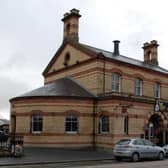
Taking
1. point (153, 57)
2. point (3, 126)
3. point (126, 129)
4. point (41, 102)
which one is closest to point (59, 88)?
point (41, 102)

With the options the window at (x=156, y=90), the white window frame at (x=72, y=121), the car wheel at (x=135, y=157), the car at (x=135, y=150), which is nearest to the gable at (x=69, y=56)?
the white window frame at (x=72, y=121)

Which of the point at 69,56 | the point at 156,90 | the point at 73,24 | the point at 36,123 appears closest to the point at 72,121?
the point at 36,123

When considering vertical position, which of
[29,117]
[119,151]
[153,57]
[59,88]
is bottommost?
[119,151]

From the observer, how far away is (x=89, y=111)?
30609 mm

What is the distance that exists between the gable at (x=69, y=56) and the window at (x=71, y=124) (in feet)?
24.0

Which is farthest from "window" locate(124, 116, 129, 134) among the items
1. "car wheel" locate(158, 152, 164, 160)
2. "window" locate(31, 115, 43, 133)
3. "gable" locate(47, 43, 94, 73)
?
"gable" locate(47, 43, 94, 73)

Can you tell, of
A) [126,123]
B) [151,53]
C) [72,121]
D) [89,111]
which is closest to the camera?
[126,123]

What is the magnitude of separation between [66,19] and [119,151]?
21.3 m

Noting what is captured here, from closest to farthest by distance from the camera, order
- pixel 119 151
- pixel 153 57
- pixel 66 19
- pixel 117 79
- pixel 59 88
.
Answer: pixel 119 151 < pixel 59 88 < pixel 117 79 < pixel 66 19 < pixel 153 57

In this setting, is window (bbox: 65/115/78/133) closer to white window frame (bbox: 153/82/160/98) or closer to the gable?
the gable

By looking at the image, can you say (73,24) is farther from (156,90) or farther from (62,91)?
(156,90)

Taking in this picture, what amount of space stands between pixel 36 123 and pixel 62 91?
3843 mm

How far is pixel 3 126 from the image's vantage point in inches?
2050

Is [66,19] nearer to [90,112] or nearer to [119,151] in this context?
[90,112]
